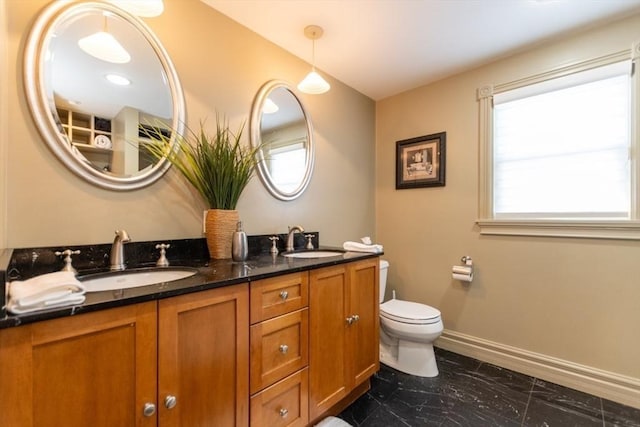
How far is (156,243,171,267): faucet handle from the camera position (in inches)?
51.3

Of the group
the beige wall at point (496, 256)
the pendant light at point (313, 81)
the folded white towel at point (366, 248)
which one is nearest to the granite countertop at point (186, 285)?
the folded white towel at point (366, 248)

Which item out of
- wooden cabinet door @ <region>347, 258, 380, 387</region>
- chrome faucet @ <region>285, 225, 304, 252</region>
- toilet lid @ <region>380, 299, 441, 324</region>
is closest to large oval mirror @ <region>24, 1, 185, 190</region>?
chrome faucet @ <region>285, 225, 304, 252</region>

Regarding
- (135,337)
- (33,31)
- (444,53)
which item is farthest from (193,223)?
(444,53)

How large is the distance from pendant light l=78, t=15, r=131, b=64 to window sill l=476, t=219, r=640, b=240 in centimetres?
257

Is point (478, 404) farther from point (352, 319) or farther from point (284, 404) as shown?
point (284, 404)

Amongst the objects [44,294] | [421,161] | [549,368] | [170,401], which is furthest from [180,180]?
[549,368]

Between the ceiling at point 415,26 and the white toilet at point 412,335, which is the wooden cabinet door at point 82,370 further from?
the ceiling at point 415,26

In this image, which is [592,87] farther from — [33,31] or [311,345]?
[33,31]

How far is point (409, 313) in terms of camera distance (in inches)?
79.4

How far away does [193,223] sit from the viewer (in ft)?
5.06

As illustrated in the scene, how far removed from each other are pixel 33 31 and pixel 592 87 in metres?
3.05

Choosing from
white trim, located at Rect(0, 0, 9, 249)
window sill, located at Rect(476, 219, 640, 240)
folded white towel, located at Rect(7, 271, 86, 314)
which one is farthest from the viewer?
window sill, located at Rect(476, 219, 640, 240)

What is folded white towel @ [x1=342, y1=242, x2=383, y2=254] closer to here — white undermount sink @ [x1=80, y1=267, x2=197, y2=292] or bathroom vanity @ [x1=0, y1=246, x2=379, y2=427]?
bathroom vanity @ [x1=0, y1=246, x2=379, y2=427]

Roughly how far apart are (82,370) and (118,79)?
4.11 ft
